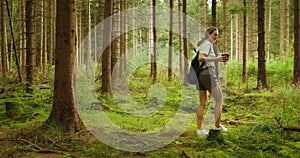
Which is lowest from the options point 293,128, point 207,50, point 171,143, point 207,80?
point 171,143

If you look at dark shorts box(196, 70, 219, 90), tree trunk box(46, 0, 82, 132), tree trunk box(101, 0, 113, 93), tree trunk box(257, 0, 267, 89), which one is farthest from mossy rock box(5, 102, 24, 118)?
tree trunk box(257, 0, 267, 89)

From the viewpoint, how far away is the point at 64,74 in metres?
6.23

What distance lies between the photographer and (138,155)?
16.7 feet

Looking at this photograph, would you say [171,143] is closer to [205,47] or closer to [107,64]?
[205,47]

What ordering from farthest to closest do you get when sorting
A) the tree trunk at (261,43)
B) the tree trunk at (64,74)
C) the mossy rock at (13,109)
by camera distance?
the tree trunk at (261,43) < the mossy rock at (13,109) < the tree trunk at (64,74)

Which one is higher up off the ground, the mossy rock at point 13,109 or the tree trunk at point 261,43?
the tree trunk at point 261,43

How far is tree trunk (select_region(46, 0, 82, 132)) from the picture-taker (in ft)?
20.4

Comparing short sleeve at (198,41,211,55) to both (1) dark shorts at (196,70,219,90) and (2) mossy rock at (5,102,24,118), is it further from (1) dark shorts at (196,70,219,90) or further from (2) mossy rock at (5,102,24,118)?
(2) mossy rock at (5,102,24,118)

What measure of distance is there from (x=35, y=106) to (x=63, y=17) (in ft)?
13.3

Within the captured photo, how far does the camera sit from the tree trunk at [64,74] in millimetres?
6219

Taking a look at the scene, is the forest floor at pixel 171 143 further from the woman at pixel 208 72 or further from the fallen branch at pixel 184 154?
the woman at pixel 208 72

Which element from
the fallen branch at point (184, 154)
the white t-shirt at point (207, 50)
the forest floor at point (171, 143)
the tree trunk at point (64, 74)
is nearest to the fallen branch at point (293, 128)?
the forest floor at point (171, 143)

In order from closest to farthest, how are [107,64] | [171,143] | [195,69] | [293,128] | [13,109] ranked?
[171,143], [293,128], [195,69], [13,109], [107,64]

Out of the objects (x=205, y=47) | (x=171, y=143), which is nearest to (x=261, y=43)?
(x=205, y=47)
